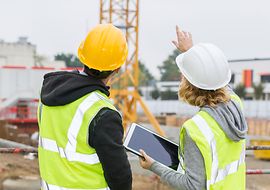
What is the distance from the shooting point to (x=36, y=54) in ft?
167

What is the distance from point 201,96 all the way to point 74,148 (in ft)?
1.92

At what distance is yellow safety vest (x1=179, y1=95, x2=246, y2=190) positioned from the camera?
2.02 meters

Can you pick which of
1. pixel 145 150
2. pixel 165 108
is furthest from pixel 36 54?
pixel 145 150

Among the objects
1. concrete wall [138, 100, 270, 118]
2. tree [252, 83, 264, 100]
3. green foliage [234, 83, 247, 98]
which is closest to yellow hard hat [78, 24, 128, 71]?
concrete wall [138, 100, 270, 118]

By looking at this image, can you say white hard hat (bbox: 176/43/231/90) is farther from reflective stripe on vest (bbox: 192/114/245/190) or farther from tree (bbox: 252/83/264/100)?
tree (bbox: 252/83/264/100)

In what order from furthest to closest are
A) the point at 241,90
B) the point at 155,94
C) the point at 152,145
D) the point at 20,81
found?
the point at 155,94 → the point at 241,90 → the point at 20,81 → the point at 152,145

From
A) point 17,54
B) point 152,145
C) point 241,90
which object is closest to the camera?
point 152,145

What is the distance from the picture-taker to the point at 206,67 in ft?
7.06

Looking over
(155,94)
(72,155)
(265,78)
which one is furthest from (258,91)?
(72,155)

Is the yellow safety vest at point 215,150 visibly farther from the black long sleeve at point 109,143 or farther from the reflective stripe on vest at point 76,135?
the reflective stripe on vest at point 76,135

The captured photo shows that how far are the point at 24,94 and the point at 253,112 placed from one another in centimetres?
1808

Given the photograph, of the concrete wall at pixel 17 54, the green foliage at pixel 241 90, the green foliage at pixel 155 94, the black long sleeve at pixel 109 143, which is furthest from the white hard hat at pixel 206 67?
the green foliage at pixel 155 94

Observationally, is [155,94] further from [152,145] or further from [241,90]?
[152,145]

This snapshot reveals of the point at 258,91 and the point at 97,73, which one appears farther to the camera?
the point at 258,91
